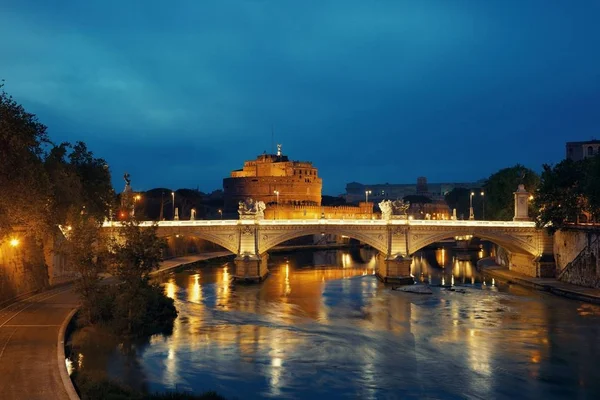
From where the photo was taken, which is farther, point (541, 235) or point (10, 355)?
point (541, 235)

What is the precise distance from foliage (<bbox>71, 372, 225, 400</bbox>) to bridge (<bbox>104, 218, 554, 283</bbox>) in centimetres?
3055

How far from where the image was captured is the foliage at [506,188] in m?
61.5

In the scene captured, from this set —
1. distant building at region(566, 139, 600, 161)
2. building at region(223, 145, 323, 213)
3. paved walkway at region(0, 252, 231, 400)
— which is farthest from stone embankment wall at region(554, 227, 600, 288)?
building at region(223, 145, 323, 213)

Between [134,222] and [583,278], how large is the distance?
33280 millimetres

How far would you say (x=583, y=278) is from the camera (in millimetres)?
45344

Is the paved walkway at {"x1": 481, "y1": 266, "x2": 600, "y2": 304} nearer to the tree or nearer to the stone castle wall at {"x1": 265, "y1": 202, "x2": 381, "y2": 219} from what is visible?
the tree

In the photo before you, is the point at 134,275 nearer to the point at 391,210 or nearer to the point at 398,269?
the point at 398,269

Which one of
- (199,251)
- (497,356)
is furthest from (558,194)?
(199,251)

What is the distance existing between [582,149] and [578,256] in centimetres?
3076

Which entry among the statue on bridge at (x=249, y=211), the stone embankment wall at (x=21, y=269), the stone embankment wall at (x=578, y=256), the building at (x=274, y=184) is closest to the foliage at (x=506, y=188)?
the stone embankment wall at (x=578, y=256)

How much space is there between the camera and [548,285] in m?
46.4

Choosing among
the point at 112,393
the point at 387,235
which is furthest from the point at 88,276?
the point at 387,235

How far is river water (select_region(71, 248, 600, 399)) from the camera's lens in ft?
78.4

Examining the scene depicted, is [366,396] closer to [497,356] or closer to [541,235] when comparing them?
[497,356]
